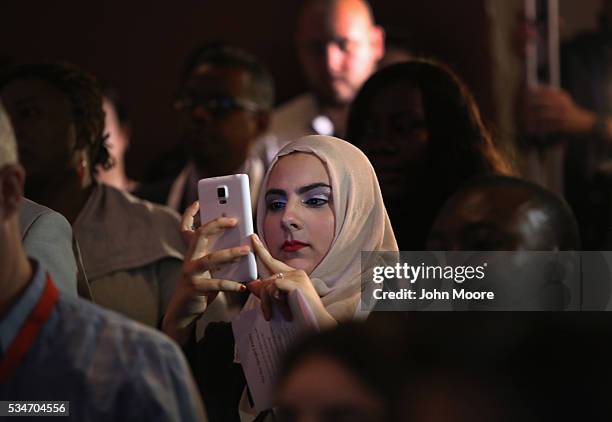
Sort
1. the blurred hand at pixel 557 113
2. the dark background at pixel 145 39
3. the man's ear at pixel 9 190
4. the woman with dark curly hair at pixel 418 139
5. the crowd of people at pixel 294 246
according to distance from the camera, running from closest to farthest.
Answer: the crowd of people at pixel 294 246 < the man's ear at pixel 9 190 < the woman with dark curly hair at pixel 418 139 < the blurred hand at pixel 557 113 < the dark background at pixel 145 39

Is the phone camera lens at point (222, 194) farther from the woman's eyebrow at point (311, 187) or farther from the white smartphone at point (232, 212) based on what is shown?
the woman's eyebrow at point (311, 187)

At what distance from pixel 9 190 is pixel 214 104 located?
8.11ft

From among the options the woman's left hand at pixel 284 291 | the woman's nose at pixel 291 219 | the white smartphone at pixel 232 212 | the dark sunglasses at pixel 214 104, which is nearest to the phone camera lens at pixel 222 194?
the white smartphone at pixel 232 212

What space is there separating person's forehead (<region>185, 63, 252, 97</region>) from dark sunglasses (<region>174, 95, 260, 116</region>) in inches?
1.0

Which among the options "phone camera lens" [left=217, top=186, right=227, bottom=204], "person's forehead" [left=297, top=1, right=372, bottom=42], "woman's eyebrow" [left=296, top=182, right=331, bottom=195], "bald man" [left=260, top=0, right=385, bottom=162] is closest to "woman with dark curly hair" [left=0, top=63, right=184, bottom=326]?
"phone camera lens" [left=217, top=186, right=227, bottom=204]

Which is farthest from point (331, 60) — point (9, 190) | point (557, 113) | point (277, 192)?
point (9, 190)

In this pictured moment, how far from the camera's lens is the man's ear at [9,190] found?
205cm

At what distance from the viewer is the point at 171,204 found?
463cm

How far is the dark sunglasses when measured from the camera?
177 inches

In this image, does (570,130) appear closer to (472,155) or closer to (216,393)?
(472,155)

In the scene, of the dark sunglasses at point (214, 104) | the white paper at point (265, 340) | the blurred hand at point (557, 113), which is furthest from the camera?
the blurred hand at point (557, 113)

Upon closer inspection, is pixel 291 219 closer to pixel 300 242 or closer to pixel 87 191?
pixel 300 242

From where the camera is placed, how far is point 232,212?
2.77 m

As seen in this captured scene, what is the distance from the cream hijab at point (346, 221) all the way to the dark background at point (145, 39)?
3565mm
